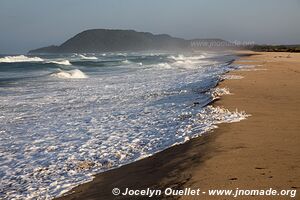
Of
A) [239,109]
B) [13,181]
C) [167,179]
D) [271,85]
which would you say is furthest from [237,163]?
[271,85]

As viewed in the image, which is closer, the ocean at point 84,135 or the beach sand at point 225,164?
the beach sand at point 225,164

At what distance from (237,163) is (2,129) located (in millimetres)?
6105

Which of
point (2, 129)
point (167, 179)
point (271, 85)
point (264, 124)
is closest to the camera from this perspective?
point (167, 179)

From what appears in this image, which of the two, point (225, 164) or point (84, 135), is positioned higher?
point (225, 164)

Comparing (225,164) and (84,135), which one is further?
(84,135)

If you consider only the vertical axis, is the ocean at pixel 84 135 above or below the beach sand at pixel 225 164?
below

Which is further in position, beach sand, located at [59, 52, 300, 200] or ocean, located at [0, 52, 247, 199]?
ocean, located at [0, 52, 247, 199]

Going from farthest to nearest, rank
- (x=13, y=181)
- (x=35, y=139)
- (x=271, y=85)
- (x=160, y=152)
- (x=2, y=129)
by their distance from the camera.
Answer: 1. (x=271, y=85)
2. (x=2, y=129)
3. (x=35, y=139)
4. (x=160, y=152)
5. (x=13, y=181)

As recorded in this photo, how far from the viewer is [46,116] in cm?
1037

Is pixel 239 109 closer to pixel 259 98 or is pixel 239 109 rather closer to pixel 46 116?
pixel 259 98

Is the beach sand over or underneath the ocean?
over

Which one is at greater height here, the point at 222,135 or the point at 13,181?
the point at 222,135

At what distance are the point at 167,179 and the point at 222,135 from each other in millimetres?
2008

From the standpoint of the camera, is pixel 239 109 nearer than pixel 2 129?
Yes
